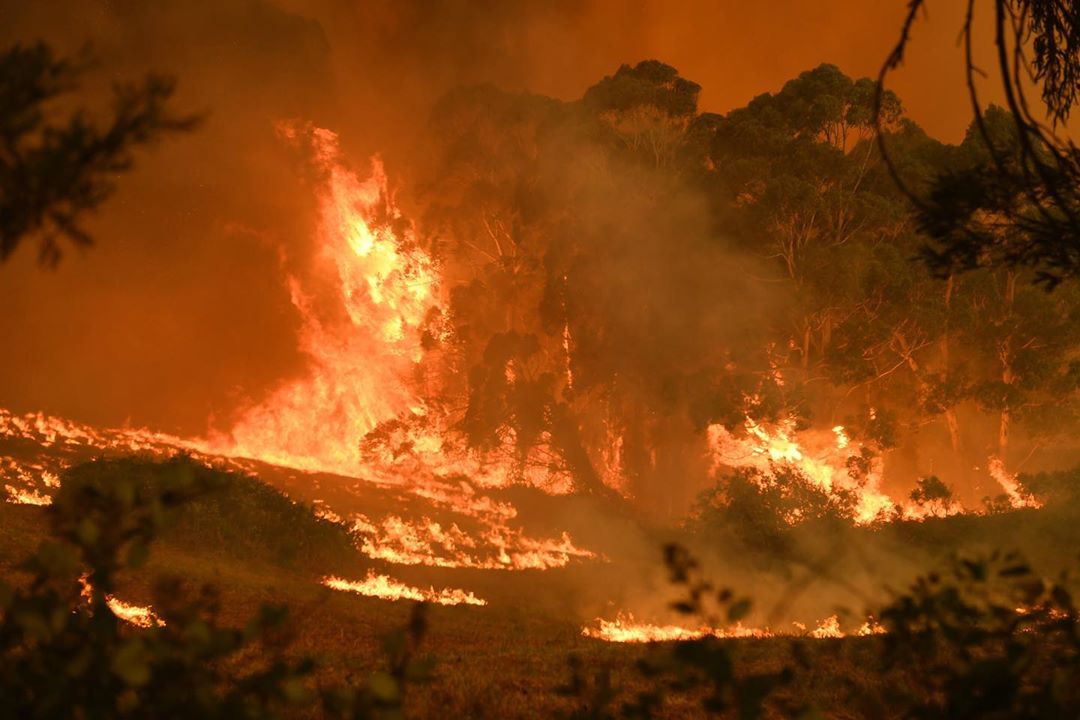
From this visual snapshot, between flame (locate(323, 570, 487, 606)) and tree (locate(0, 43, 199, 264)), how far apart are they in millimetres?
8540

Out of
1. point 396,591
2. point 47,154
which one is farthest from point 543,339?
point 47,154

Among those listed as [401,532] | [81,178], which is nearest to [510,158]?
[401,532]

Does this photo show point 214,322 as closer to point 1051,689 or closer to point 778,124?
point 778,124

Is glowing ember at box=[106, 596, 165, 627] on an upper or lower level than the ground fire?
lower

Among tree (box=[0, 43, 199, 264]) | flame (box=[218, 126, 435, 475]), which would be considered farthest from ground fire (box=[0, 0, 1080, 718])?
tree (box=[0, 43, 199, 264])

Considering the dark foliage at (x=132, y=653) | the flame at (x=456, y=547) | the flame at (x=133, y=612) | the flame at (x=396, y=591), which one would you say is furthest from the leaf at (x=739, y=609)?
the flame at (x=456, y=547)

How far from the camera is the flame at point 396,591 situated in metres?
12.3

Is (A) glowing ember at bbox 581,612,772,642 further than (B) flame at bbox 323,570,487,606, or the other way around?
(B) flame at bbox 323,570,487,606

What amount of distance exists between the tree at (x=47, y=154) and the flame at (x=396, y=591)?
854 cm

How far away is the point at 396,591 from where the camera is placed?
508 inches

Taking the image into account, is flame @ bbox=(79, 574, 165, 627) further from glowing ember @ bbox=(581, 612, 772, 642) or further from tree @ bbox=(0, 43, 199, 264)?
glowing ember @ bbox=(581, 612, 772, 642)

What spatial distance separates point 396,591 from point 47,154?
32.7 feet

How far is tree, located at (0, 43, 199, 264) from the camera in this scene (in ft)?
12.7

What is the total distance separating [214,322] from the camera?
76.8ft
